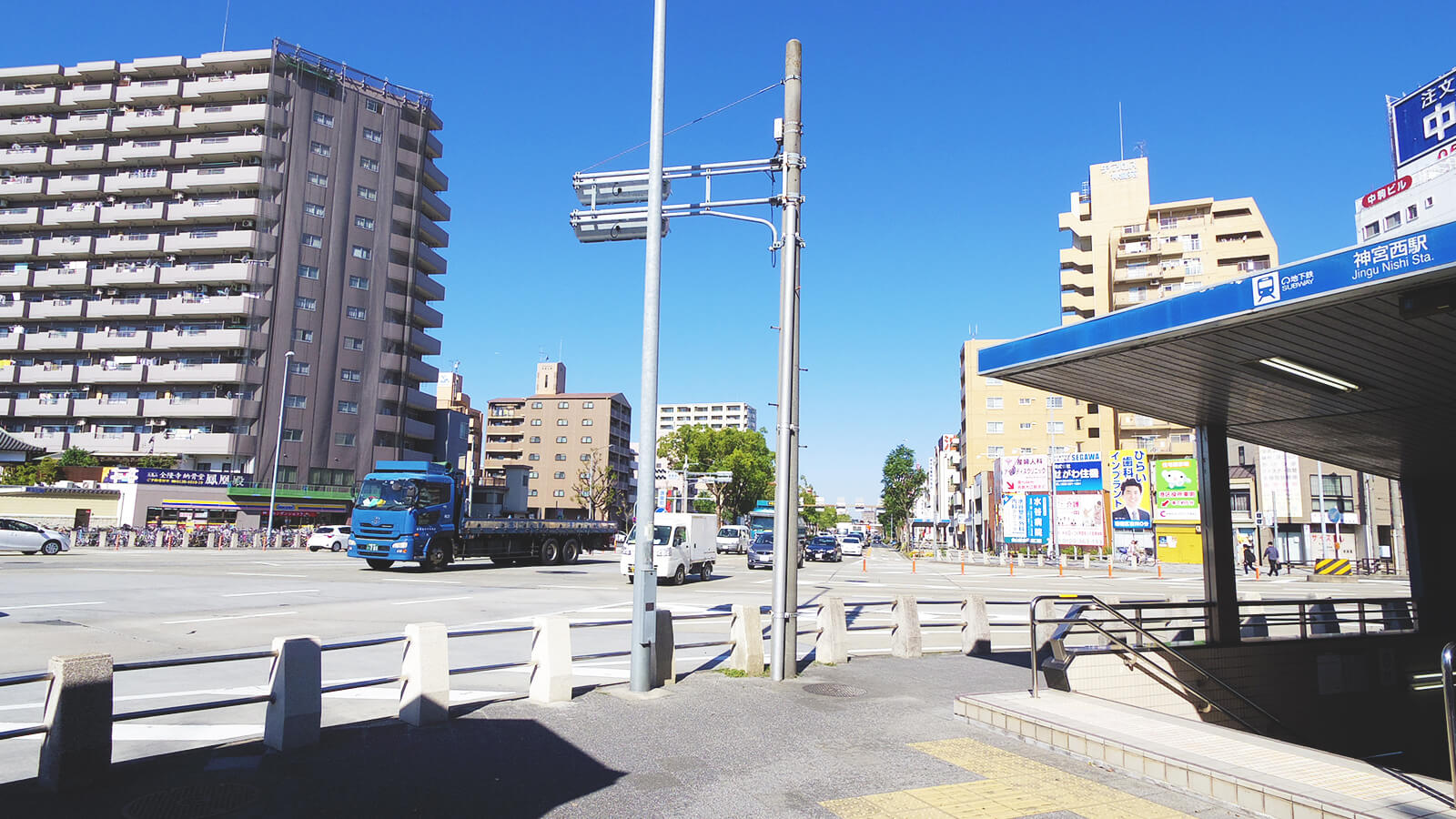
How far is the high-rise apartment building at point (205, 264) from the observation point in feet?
211

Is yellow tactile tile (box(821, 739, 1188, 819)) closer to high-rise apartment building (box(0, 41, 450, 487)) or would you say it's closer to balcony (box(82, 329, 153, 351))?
high-rise apartment building (box(0, 41, 450, 487))

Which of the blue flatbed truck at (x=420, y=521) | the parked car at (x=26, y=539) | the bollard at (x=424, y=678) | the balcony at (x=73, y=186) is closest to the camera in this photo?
the bollard at (x=424, y=678)

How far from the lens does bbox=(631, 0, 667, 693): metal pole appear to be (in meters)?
8.94

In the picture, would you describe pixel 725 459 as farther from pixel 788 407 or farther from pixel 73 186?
pixel 788 407

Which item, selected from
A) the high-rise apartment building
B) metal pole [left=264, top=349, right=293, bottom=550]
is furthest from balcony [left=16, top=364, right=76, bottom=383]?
metal pole [left=264, top=349, right=293, bottom=550]

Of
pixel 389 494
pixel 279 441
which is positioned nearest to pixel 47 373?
pixel 279 441

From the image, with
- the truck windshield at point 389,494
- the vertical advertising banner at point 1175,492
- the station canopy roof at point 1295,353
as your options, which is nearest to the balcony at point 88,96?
the truck windshield at point 389,494

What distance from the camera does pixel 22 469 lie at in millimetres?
57562

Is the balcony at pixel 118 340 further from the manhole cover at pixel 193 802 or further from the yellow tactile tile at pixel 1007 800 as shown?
the yellow tactile tile at pixel 1007 800

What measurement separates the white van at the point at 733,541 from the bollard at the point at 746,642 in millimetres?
51776

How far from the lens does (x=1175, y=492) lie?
49.3 meters

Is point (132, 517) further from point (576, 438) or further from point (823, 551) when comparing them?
point (576, 438)

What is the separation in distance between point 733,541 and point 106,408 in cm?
4973

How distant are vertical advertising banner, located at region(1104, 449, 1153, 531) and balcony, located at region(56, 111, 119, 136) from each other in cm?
8125
